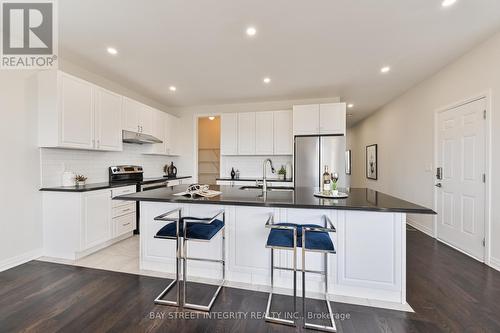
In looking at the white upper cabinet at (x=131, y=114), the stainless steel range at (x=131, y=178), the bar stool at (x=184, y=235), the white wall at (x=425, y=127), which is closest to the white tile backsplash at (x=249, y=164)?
the stainless steel range at (x=131, y=178)

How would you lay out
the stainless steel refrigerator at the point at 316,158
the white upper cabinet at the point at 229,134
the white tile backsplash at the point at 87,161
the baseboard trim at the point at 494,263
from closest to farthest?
the baseboard trim at the point at 494,263, the white tile backsplash at the point at 87,161, the stainless steel refrigerator at the point at 316,158, the white upper cabinet at the point at 229,134

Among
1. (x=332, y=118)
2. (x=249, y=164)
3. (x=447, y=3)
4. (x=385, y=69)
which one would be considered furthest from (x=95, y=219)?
(x=385, y=69)

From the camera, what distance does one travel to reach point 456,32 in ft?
7.82

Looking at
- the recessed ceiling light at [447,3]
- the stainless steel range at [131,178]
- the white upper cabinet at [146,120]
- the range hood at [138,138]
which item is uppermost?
the recessed ceiling light at [447,3]

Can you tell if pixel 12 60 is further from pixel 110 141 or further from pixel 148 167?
pixel 148 167

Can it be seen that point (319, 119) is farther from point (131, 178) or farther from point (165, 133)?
point (131, 178)

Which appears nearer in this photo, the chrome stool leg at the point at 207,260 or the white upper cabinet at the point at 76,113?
the chrome stool leg at the point at 207,260

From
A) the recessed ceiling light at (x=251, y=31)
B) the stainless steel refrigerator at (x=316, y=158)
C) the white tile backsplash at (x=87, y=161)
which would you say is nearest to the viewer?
the recessed ceiling light at (x=251, y=31)

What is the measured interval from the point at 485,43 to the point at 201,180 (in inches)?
250

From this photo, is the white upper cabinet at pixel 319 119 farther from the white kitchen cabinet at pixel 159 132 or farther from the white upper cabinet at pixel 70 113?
the white upper cabinet at pixel 70 113

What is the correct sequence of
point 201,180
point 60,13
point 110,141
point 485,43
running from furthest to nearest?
1. point 201,180
2. point 110,141
3. point 485,43
4. point 60,13

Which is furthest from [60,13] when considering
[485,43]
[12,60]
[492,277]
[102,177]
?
[492,277]

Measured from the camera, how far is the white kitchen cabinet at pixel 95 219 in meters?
2.80

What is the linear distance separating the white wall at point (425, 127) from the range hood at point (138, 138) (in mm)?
5181
